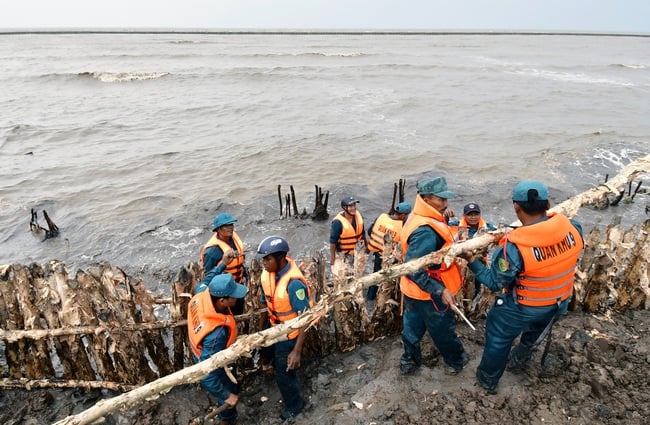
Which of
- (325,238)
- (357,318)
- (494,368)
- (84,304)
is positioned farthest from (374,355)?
(325,238)

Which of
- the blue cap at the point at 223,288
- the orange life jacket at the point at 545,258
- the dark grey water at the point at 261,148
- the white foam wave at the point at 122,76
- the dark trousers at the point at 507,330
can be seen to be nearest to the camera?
the orange life jacket at the point at 545,258

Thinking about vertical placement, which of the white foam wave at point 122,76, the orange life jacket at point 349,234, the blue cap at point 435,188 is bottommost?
the orange life jacket at point 349,234

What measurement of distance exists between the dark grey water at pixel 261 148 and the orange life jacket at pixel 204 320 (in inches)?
249

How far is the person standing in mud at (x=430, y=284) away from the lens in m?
3.90

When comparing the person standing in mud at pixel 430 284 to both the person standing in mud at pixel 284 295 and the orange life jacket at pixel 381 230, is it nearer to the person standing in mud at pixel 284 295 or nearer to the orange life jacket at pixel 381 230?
the person standing in mud at pixel 284 295

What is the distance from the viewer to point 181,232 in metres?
11.7

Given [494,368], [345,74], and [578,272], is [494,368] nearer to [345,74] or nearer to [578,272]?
[578,272]

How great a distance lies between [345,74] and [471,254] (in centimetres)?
3911

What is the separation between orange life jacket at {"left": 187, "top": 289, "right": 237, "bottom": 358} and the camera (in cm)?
404

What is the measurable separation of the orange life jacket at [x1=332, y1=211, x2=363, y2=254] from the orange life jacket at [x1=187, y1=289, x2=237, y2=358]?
369 centimetres

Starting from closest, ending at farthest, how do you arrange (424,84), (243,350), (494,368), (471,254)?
(243,350)
(471,254)
(494,368)
(424,84)

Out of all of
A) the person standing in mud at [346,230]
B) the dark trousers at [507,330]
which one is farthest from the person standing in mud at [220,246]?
the dark trousers at [507,330]

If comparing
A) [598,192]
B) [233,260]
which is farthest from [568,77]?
[233,260]

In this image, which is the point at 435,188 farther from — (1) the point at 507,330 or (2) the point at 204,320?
(2) the point at 204,320
